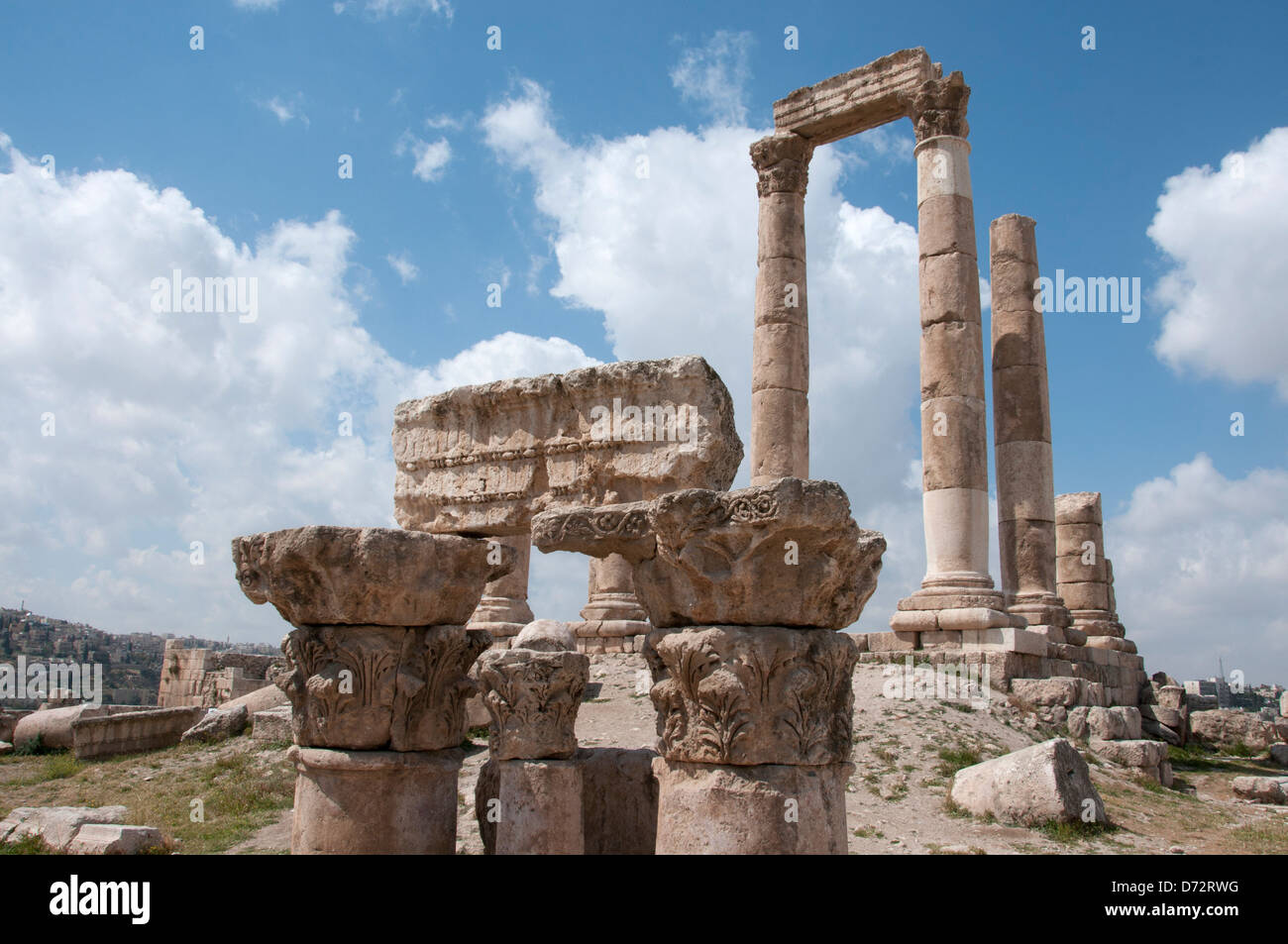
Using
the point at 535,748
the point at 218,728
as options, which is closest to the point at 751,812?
the point at 535,748

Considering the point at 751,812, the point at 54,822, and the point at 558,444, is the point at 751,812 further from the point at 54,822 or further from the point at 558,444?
the point at 54,822

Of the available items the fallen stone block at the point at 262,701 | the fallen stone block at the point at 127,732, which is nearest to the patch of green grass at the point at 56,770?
the fallen stone block at the point at 127,732

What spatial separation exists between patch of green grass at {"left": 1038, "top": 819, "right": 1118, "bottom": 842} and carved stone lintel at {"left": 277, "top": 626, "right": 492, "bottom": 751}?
5268 mm

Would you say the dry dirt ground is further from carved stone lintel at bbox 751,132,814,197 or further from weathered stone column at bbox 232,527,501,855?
carved stone lintel at bbox 751,132,814,197

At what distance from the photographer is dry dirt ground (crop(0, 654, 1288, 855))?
320 inches

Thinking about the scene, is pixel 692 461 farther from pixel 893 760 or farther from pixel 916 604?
pixel 916 604

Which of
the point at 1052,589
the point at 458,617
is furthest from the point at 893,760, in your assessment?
the point at 1052,589

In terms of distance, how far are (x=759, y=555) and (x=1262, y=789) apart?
1036cm

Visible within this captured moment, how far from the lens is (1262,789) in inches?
460

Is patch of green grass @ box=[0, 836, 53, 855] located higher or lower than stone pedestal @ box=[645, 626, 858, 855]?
lower

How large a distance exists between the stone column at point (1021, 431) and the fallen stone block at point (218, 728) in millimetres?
12039

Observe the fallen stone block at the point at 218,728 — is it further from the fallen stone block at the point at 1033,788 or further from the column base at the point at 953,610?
the column base at the point at 953,610

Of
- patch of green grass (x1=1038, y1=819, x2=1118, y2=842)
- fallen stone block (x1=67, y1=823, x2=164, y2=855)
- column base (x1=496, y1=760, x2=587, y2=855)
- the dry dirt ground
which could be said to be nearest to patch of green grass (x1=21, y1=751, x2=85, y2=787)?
the dry dirt ground

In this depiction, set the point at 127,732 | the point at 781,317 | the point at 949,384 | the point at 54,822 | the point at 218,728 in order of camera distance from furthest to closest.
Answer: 1. the point at 781,317
2. the point at 949,384
3. the point at 127,732
4. the point at 218,728
5. the point at 54,822
